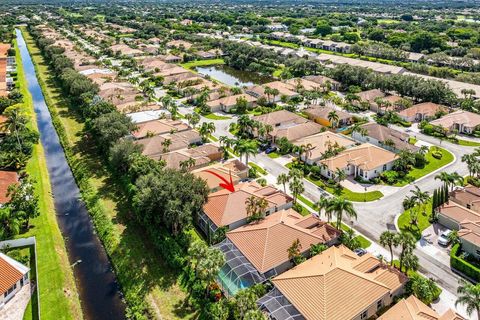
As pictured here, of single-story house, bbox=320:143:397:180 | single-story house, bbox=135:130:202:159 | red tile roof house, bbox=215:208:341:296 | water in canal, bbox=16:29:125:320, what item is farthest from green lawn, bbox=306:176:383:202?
water in canal, bbox=16:29:125:320

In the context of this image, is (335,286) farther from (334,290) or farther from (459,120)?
(459,120)

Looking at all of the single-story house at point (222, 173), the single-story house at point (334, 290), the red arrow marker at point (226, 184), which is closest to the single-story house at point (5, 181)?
the single-story house at point (222, 173)

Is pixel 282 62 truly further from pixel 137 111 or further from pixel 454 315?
pixel 454 315

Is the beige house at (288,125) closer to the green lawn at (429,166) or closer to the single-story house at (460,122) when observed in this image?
the green lawn at (429,166)

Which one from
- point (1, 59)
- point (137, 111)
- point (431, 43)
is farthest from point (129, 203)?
point (431, 43)

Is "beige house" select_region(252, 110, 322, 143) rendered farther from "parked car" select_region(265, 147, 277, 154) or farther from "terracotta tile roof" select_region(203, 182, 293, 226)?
"terracotta tile roof" select_region(203, 182, 293, 226)

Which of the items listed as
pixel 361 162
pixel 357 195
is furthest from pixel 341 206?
pixel 361 162
